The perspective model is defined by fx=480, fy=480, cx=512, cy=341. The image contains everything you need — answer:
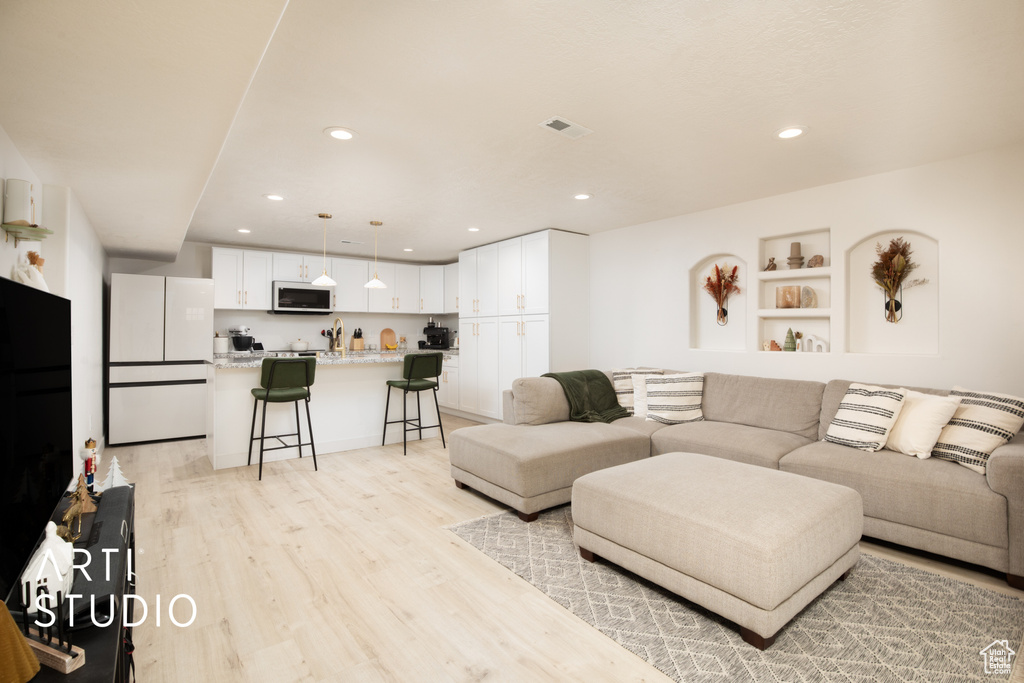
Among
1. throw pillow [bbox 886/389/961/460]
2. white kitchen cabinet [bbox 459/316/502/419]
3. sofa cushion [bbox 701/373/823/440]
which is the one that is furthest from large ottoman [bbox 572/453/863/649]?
white kitchen cabinet [bbox 459/316/502/419]

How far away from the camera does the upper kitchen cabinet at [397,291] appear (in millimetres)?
6945

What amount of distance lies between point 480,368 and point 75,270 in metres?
3.98

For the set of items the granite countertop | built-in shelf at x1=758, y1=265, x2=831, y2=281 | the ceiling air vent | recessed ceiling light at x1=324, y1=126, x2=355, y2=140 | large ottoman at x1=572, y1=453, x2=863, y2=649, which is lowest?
large ottoman at x1=572, y1=453, x2=863, y2=649

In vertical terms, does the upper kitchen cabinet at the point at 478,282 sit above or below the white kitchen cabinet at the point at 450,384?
above

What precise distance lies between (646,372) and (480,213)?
2112 mm

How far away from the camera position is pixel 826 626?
1912 millimetres

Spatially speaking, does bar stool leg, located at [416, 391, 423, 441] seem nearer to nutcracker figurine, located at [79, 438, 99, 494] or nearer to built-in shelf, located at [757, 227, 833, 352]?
nutcracker figurine, located at [79, 438, 99, 494]

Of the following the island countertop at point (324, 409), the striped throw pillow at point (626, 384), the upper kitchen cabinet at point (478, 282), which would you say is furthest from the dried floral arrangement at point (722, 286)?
the island countertop at point (324, 409)

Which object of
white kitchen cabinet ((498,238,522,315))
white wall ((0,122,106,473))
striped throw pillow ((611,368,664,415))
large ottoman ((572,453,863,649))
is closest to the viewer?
large ottoman ((572,453,863,649))

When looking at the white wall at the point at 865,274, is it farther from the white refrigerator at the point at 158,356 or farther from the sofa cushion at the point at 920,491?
the white refrigerator at the point at 158,356

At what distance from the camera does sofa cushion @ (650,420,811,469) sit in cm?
306

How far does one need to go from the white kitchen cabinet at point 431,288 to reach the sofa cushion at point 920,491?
17.9 feet

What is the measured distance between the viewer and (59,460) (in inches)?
61.9

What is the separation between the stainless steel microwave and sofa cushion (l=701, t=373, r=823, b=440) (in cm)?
479
